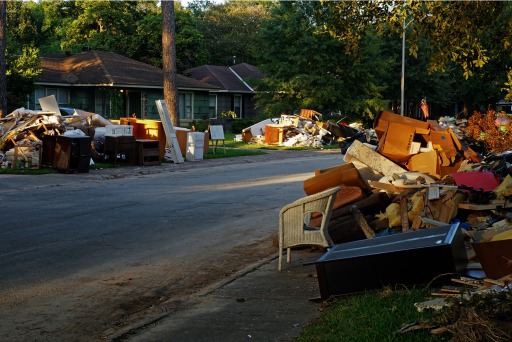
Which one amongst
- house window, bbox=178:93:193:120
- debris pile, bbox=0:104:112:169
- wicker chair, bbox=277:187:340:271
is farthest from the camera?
house window, bbox=178:93:193:120

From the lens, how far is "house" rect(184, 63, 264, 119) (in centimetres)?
5519

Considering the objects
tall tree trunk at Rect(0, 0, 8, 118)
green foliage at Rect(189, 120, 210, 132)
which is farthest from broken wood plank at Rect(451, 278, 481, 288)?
green foliage at Rect(189, 120, 210, 132)

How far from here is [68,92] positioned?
138ft

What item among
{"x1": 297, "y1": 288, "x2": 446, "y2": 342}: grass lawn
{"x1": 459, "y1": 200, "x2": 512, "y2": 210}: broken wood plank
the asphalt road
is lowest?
the asphalt road

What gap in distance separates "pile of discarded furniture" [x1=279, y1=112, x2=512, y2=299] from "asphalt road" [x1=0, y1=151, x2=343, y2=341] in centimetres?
133

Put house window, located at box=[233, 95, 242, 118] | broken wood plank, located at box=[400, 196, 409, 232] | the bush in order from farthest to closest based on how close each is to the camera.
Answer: house window, located at box=[233, 95, 242, 118] < the bush < broken wood plank, located at box=[400, 196, 409, 232]

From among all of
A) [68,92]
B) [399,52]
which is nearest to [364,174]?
[68,92]

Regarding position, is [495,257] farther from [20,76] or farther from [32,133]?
[20,76]

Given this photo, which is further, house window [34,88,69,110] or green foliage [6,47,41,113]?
house window [34,88,69,110]

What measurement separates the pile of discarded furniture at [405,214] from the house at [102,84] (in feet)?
94.4

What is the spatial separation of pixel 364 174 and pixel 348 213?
77.7 inches

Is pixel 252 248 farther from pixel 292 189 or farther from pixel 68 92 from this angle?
pixel 68 92

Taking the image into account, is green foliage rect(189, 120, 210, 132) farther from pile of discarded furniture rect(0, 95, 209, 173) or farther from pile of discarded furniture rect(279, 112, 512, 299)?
pile of discarded furniture rect(279, 112, 512, 299)

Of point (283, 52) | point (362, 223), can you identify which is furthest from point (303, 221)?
point (283, 52)
